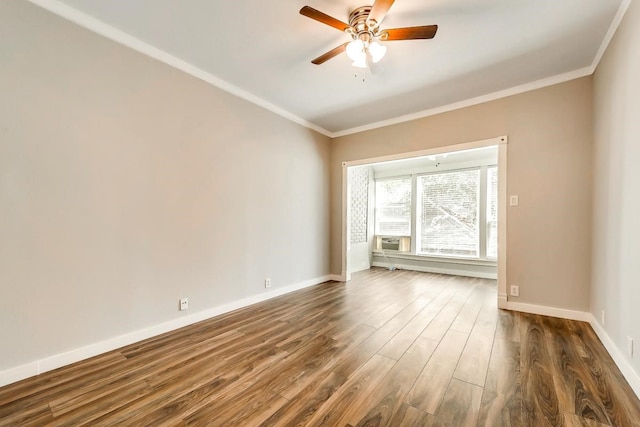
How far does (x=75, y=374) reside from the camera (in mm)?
1926

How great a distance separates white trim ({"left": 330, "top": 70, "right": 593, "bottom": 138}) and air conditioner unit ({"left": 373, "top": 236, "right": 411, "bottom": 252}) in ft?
9.54

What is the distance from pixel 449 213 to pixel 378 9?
490cm

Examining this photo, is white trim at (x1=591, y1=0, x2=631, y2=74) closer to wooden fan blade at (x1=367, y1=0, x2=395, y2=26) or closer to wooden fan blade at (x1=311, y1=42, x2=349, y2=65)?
wooden fan blade at (x1=367, y1=0, x2=395, y2=26)

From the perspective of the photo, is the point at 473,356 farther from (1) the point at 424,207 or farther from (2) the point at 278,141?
(1) the point at 424,207

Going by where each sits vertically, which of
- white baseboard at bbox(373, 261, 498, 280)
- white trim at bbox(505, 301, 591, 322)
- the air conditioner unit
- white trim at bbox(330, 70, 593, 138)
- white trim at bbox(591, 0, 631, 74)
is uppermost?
white trim at bbox(591, 0, 631, 74)

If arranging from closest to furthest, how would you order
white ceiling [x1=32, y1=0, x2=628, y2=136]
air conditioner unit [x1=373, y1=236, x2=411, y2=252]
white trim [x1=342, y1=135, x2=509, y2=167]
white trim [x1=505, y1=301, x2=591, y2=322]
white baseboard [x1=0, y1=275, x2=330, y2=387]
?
white baseboard [x1=0, y1=275, x2=330, y2=387] < white ceiling [x1=32, y1=0, x2=628, y2=136] < white trim [x1=505, y1=301, x2=591, y2=322] < white trim [x1=342, y1=135, x2=509, y2=167] < air conditioner unit [x1=373, y1=236, x2=411, y2=252]

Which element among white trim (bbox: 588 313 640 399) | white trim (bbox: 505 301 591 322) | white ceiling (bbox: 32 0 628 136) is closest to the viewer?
white trim (bbox: 588 313 640 399)

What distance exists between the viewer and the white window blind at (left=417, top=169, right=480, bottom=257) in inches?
219

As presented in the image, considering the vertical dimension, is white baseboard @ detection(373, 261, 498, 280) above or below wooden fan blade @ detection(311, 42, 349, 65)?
below

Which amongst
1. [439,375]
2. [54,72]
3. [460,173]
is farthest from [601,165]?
[54,72]

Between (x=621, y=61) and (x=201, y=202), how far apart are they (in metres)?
4.01

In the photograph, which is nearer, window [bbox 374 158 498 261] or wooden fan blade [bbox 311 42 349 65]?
wooden fan blade [bbox 311 42 349 65]

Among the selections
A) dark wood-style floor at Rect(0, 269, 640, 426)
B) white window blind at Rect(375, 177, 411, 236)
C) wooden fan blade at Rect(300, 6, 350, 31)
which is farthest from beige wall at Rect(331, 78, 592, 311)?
white window blind at Rect(375, 177, 411, 236)

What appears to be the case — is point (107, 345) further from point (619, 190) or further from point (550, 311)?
point (550, 311)
